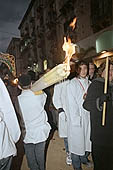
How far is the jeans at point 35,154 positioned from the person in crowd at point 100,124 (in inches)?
37.5

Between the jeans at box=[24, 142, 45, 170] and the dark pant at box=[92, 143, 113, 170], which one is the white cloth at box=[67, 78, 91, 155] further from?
the jeans at box=[24, 142, 45, 170]

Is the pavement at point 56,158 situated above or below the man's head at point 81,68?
below

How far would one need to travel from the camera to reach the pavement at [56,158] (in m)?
3.23

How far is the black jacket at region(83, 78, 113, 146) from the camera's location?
2.24 m

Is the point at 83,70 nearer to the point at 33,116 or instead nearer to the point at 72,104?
the point at 72,104

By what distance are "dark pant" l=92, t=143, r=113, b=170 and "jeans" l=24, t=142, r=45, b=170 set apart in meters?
0.94

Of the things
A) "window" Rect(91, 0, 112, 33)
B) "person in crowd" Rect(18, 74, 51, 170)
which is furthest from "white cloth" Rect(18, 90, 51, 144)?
"window" Rect(91, 0, 112, 33)

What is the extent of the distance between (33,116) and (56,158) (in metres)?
1.97

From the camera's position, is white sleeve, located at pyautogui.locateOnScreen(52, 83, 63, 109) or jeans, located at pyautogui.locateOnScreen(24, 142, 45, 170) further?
white sleeve, located at pyautogui.locateOnScreen(52, 83, 63, 109)

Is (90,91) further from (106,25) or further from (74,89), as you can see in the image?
(106,25)

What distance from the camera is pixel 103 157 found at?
7.71 ft

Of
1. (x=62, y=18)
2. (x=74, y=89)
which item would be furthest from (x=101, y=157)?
(x=62, y=18)

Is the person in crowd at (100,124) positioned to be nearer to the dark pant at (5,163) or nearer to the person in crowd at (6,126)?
the person in crowd at (6,126)

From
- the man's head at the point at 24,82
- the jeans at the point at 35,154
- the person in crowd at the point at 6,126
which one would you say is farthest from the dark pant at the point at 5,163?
the man's head at the point at 24,82
